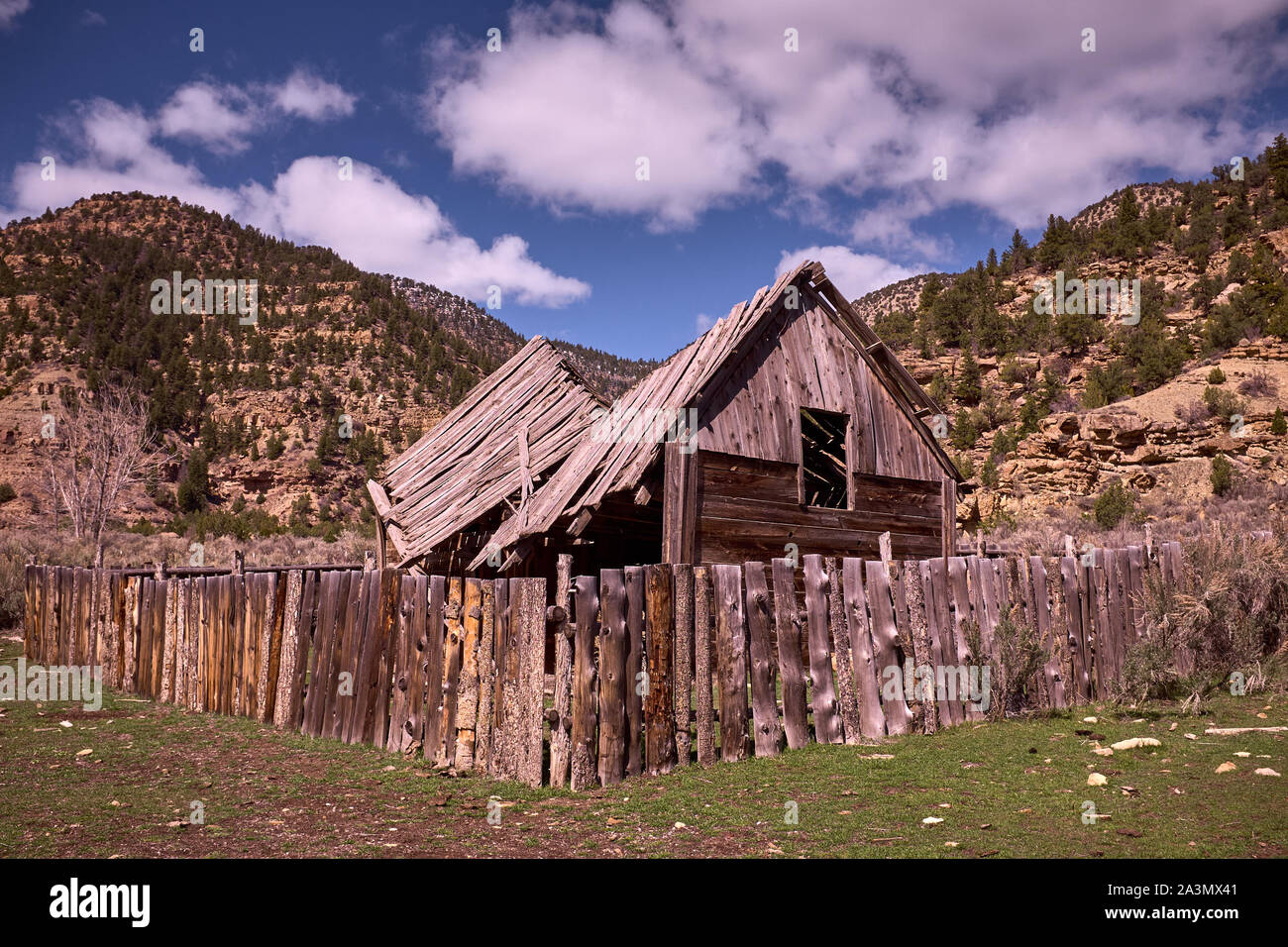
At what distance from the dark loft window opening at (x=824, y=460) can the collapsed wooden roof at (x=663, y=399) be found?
1343 mm

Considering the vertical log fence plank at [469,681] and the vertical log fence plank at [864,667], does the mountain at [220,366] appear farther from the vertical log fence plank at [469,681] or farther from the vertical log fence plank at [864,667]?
the vertical log fence plank at [864,667]

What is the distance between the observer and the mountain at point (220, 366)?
152ft

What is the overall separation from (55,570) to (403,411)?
43855mm

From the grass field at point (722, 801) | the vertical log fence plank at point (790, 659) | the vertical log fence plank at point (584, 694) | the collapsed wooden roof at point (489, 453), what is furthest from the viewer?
the collapsed wooden roof at point (489, 453)

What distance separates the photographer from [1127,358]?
115 feet

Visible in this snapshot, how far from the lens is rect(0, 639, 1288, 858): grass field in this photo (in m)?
4.56

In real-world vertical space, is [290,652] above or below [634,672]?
below

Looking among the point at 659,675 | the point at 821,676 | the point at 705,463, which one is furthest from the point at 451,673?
the point at 705,463

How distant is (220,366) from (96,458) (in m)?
20.9

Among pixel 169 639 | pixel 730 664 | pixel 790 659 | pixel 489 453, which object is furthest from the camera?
pixel 489 453

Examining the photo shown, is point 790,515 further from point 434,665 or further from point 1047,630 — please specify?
point 434,665

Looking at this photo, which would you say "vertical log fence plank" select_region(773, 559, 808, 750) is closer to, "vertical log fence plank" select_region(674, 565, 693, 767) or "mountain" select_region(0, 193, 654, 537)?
"vertical log fence plank" select_region(674, 565, 693, 767)

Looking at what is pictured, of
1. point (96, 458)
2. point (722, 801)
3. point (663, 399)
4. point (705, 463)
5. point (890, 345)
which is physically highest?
point (890, 345)

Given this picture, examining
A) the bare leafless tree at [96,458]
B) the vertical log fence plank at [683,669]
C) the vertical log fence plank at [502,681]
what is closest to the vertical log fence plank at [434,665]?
the vertical log fence plank at [502,681]
